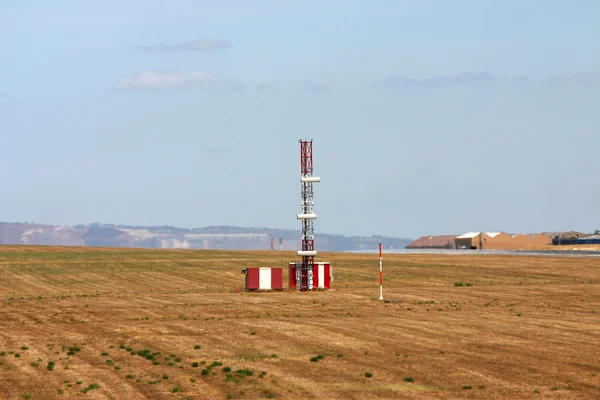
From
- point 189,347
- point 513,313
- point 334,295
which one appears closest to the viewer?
point 189,347

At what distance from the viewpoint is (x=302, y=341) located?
40625mm

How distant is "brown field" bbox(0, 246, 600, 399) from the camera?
2997cm

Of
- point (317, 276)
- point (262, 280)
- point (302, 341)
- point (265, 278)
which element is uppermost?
point (317, 276)

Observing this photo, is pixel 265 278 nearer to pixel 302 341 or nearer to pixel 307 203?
pixel 307 203

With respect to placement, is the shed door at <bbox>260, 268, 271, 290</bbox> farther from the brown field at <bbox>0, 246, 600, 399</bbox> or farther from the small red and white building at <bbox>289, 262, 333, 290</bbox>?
the brown field at <bbox>0, 246, 600, 399</bbox>

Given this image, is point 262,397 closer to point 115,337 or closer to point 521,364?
point 521,364

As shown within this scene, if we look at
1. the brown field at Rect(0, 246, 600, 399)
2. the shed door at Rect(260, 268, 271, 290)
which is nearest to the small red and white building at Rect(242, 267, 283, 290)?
the shed door at Rect(260, 268, 271, 290)

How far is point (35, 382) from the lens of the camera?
3109 centimetres

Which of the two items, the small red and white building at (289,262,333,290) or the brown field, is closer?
the brown field

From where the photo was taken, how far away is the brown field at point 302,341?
30.0 meters

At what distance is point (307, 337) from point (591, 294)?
32465 millimetres

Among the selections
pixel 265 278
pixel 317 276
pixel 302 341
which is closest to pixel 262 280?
pixel 265 278

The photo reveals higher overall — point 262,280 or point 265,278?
point 265,278

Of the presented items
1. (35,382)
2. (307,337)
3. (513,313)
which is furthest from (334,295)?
(35,382)
